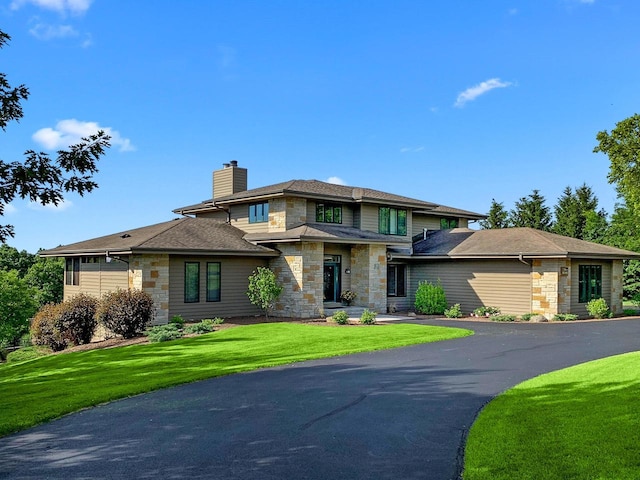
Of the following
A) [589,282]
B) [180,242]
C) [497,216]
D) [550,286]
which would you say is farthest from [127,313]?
[497,216]

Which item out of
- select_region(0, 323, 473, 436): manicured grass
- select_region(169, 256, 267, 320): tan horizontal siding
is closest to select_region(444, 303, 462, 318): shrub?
select_region(0, 323, 473, 436): manicured grass

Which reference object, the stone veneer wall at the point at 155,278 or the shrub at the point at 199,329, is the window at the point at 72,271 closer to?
the stone veneer wall at the point at 155,278

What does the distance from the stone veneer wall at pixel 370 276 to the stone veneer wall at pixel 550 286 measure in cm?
703

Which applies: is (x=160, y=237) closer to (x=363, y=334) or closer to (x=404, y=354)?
(x=363, y=334)

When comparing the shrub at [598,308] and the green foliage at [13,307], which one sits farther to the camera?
the green foliage at [13,307]

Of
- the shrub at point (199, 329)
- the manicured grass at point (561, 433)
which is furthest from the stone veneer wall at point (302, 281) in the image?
the manicured grass at point (561, 433)

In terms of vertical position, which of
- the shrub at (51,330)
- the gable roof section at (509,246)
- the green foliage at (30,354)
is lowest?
the green foliage at (30,354)

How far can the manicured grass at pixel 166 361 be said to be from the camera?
980cm

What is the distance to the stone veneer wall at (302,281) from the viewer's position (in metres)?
23.5

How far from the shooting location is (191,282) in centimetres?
2261

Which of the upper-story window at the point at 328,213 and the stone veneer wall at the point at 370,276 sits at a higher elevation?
the upper-story window at the point at 328,213

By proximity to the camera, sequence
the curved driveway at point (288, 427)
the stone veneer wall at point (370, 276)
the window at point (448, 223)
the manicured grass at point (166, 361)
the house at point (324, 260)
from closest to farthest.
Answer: the curved driveway at point (288, 427)
the manicured grass at point (166, 361)
the house at point (324, 260)
the stone veneer wall at point (370, 276)
the window at point (448, 223)

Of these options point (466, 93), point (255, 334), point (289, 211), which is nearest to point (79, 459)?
point (255, 334)

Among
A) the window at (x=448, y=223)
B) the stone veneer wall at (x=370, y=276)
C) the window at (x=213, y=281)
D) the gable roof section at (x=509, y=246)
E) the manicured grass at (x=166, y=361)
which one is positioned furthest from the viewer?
the window at (x=448, y=223)
